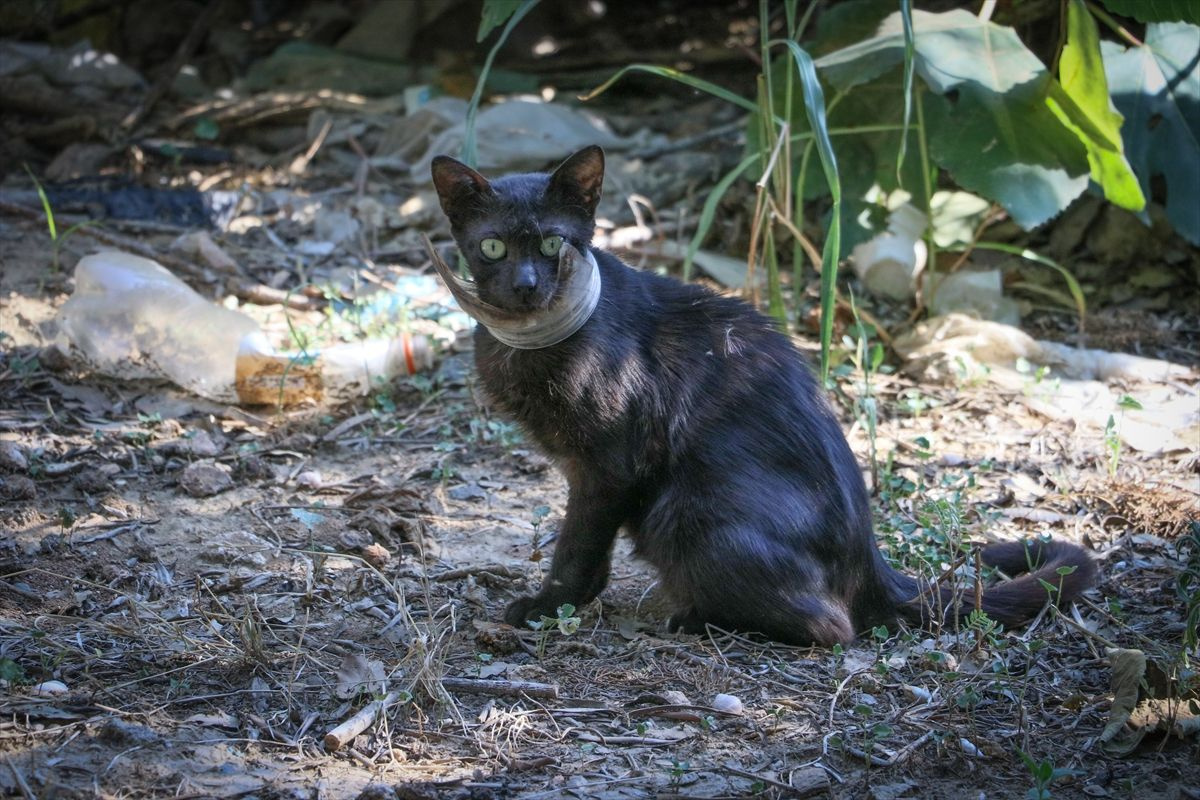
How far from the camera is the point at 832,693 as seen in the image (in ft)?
9.32

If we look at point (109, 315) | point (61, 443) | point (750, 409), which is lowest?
point (61, 443)

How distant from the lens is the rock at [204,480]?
3.79 metres

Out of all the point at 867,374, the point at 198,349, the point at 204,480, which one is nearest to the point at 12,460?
the point at 204,480

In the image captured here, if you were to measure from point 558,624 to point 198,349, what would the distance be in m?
2.28

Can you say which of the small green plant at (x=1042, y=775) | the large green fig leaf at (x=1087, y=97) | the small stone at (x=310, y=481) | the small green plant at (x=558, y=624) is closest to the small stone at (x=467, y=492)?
the small stone at (x=310, y=481)

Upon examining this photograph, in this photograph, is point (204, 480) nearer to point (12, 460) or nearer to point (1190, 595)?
point (12, 460)

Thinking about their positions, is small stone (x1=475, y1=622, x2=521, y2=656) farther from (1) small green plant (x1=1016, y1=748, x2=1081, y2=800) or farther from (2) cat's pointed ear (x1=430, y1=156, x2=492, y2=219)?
(1) small green plant (x1=1016, y1=748, x2=1081, y2=800)

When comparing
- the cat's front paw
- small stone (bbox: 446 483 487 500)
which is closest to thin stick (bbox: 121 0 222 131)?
small stone (bbox: 446 483 487 500)

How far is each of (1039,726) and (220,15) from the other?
7559 mm

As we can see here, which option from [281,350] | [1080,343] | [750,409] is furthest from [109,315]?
[1080,343]

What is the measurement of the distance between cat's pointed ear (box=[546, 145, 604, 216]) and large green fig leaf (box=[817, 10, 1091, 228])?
189 cm

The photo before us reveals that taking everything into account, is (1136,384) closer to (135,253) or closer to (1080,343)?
(1080,343)

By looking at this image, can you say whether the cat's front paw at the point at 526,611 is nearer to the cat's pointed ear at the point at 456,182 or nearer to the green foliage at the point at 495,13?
the cat's pointed ear at the point at 456,182

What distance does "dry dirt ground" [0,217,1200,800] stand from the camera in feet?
7.97
